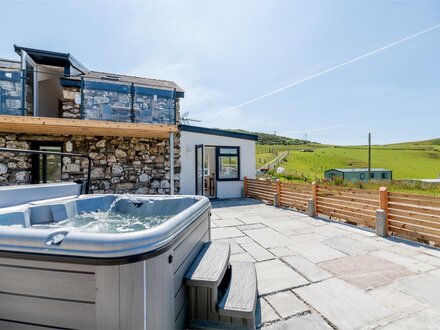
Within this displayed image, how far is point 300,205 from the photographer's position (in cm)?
661

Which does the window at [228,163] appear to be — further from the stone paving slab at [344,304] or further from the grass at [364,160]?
the grass at [364,160]

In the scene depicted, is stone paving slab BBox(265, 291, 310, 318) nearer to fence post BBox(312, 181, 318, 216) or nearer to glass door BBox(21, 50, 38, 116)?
fence post BBox(312, 181, 318, 216)

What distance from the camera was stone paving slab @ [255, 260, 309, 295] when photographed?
2525 mm

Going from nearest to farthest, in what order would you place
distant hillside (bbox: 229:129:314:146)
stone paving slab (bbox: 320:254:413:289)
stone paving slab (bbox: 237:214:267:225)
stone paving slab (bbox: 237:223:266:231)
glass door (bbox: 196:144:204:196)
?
stone paving slab (bbox: 320:254:413:289)
stone paving slab (bbox: 237:223:266:231)
stone paving slab (bbox: 237:214:267:225)
glass door (bbox: 196:144:204:196)
distant hillside (bbox: 229:129:314:146)

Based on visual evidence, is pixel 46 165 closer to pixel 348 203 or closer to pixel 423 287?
pixel 348 203

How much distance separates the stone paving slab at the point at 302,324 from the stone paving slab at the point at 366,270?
0.88 meters

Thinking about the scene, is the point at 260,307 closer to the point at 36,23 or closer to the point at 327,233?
the point at 327,233

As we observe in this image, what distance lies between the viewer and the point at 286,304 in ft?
7.26


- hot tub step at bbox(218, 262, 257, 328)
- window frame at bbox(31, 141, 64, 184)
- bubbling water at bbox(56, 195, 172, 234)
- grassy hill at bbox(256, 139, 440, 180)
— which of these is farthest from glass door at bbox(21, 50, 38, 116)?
grassy hill at bbox(256, 139, 440, 180)

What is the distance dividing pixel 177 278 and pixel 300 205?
5557mm

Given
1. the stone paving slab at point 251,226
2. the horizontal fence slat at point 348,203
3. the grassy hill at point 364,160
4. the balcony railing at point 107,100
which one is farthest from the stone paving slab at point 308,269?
the grassy hill at point 364,160

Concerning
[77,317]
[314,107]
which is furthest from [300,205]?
[314,107]

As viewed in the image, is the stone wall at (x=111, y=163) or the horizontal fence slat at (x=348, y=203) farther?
the stone wall at (x=111, y=163)

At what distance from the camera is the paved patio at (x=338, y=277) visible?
78.9 inches
